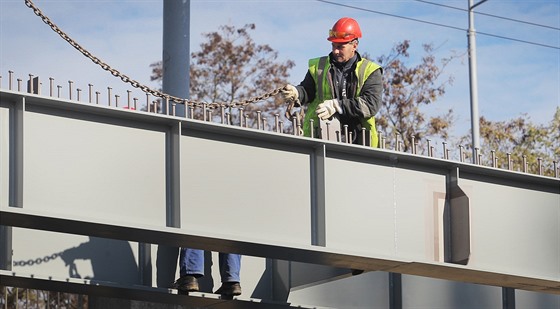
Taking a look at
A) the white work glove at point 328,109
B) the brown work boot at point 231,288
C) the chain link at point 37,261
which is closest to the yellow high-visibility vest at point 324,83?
the white work glove at point 328,109

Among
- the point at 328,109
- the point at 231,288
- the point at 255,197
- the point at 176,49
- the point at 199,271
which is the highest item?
the point at 176,49

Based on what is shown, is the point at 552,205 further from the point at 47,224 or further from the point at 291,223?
the point at 47,224

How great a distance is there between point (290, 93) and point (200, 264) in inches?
86.7

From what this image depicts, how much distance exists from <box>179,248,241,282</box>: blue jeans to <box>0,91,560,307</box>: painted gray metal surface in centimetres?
88

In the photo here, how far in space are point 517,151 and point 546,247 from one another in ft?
92.8

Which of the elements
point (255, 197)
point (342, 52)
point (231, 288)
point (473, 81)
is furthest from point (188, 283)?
point (473, 81)

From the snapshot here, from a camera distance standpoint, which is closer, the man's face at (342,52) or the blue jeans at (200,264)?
the blue jeans at (200,264)

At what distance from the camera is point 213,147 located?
1401cm

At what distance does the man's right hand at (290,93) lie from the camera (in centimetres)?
1523

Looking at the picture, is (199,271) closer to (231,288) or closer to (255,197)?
(231,288)

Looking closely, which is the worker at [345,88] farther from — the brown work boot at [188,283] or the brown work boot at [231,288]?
the brown work boot at [188,283]

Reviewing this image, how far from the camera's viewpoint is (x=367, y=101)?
15234 millimetres

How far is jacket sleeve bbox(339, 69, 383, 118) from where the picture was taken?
15.1m

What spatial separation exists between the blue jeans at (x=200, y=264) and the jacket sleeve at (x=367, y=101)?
6.92 ft
